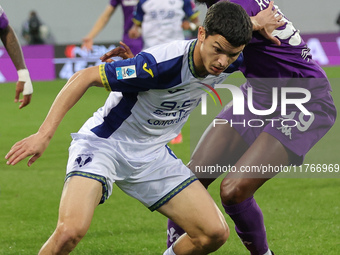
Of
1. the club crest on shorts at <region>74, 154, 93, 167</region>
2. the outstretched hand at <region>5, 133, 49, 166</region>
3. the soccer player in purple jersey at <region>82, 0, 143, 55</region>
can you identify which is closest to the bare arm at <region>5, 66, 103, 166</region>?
the outstretched hand at <region>5, 133, 49, 166</region>

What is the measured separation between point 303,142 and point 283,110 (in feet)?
0.89

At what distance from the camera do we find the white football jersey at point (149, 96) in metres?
3.97

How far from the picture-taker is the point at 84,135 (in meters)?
4.29

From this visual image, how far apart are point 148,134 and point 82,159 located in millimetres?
481

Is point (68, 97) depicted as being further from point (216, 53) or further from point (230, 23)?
point (230, 23)

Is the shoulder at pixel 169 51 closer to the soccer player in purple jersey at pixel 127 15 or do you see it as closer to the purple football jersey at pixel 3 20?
the purple football jersey at pixel 3 20

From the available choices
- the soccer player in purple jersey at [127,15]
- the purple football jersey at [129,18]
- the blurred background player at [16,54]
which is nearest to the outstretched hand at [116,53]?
the blurred background player at [16,54]

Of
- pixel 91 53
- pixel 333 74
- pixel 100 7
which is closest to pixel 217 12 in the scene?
pixel 333 74

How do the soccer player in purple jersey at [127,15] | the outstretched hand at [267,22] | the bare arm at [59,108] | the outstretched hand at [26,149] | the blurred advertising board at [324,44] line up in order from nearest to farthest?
the outstretched hand at [26,149], the bare arm at [59,108], the outstretched hand at [267,22], the soccer player in purple jersey at [127,15], the blurred advertising board at [324,44]

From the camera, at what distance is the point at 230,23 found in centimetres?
389

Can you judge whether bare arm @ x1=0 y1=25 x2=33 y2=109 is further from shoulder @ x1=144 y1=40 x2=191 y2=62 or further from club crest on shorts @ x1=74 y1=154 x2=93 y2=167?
shoulder @ x1=144 y1=40 x2=191 y2=62

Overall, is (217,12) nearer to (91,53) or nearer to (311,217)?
(311,217)

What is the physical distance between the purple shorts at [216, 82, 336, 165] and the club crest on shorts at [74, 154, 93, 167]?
1188mm

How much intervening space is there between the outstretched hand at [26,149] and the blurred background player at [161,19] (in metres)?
6.17
